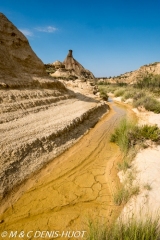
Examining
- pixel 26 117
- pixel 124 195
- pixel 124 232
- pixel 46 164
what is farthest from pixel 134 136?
pixel 124 232

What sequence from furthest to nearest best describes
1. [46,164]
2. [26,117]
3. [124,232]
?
[26,117], [46,164], [124,232]

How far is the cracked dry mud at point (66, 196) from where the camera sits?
11.2 ft

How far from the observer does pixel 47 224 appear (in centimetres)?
335

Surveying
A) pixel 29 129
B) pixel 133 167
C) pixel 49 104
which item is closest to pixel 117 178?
pixel 133 167

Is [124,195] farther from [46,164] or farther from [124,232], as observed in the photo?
[46,164]

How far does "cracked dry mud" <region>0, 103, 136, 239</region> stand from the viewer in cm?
341

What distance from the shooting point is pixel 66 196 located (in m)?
4.11

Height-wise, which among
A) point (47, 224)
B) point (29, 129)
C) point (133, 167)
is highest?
point (29, 129)

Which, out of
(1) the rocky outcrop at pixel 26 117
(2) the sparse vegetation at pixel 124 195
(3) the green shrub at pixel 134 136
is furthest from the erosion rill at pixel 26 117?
(2) the sparse vegetation at pixel 124 195

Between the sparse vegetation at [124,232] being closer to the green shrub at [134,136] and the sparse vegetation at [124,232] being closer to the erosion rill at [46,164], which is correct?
the erosion rill at [46,164]

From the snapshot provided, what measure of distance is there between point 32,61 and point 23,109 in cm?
566

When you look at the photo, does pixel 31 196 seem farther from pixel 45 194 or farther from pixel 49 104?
pixel 49 104
